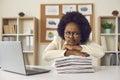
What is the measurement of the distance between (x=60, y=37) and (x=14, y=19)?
2.29 meters

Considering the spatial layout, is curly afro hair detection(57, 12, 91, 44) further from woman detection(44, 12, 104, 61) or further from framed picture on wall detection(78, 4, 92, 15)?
framed picture on wall detection(78, 4, 92, 15)

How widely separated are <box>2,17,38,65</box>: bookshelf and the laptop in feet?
8.49

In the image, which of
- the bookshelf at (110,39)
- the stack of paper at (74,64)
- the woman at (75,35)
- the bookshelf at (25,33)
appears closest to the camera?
the stack of paper at (74,64)

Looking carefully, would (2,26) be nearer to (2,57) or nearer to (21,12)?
(21,12)

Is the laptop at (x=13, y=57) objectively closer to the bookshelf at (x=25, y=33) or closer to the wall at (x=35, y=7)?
the bookshelf at (x=25, y=33)

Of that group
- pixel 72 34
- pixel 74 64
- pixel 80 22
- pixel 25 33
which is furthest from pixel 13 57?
pixel 25 33

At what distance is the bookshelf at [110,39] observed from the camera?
3904 millimetres

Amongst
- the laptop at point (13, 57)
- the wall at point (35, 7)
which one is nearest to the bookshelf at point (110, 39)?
the wall at point (35, 7)

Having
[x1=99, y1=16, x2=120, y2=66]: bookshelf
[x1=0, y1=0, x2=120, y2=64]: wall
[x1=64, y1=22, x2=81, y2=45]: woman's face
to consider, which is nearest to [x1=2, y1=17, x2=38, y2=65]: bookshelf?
[x1=0, y1=0, x2=120, y2=64]: wall

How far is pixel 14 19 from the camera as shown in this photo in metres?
4.26

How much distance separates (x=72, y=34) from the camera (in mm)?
1839

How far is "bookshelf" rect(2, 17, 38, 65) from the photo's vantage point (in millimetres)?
4020

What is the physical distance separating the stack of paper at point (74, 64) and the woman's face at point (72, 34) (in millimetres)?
552

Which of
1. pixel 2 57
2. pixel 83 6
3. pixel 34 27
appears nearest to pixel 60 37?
pixel 2 57
